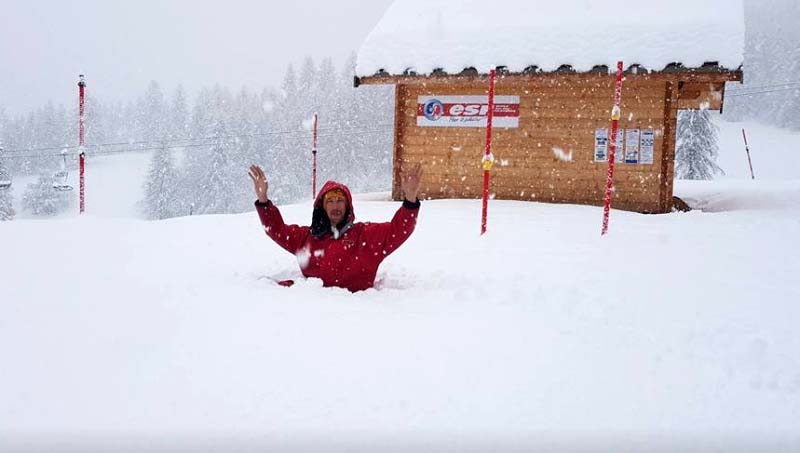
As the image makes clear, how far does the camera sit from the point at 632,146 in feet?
37.0

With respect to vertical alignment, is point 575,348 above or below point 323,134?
below

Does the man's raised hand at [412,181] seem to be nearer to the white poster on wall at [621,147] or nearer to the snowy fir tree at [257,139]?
the white poster on wall at [621,147]

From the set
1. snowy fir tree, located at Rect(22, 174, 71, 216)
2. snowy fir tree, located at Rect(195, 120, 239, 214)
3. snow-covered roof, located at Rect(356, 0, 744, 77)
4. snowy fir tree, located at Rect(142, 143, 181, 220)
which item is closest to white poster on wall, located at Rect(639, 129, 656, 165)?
snow-covered roof, located at Rect(356, 0, 744, 77)

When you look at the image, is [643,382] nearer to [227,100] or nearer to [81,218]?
[81,218]

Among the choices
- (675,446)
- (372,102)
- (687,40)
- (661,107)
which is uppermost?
(372,102)

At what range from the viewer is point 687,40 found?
1040cm

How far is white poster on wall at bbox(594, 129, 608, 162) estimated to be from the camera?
11.5 meters

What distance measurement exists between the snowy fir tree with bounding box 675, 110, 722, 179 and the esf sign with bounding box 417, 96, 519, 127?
2658 cm

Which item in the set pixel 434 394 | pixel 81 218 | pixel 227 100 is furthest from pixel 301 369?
pixel 227 100

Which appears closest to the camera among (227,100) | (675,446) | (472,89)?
(675,446)

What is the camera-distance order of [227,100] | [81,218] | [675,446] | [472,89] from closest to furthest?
[675,446] < [81,218] < [472,89] < [227,100]

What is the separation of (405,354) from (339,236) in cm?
200

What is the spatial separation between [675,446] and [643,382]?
1.70ft

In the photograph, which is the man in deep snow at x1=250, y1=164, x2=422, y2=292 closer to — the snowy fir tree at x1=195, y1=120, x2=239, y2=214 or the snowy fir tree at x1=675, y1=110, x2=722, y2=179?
the snowy fir tree at x1=675, y1=110, x2=722, y2=179
